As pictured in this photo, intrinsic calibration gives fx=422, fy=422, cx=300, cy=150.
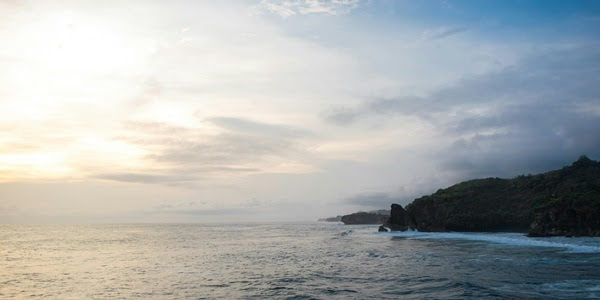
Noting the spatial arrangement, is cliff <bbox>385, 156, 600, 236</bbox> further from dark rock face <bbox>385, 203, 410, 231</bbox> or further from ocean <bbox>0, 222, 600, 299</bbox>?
ocean <bbox>0, 222, 600, 299</bbox>

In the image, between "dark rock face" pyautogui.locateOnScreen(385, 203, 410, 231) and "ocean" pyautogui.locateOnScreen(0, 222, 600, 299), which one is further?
"dark rock face" pyautogui.locateOnScreen(385, 203, 410, 231)

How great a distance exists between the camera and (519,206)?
119875mm

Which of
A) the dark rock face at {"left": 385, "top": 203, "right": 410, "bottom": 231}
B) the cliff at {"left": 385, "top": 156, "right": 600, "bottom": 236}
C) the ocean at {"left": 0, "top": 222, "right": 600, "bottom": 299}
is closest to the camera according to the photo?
the ocean at {"left": 0, "top": 222, "right": 600, "bottom": 299}

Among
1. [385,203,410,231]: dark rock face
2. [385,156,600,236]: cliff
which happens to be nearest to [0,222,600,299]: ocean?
[385,156,600,236]: cliff

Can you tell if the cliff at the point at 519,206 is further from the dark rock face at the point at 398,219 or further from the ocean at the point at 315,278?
the ocean at the point at 315,278

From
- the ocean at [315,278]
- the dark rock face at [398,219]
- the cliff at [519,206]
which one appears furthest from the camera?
the dark rock face at [398,219]

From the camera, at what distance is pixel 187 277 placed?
127 ft

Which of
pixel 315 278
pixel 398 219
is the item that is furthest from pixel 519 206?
pixel 315 278

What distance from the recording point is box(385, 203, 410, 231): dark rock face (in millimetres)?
147250

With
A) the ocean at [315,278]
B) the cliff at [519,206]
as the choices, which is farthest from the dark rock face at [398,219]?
the ocean at [315,278]

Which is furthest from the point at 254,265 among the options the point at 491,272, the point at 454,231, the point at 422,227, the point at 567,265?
the point at 422,227

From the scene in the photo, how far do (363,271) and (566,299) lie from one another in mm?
19388

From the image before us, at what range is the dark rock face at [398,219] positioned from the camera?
483 ft

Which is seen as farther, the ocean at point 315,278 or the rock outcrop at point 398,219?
the rock outcrop at point 398,219
